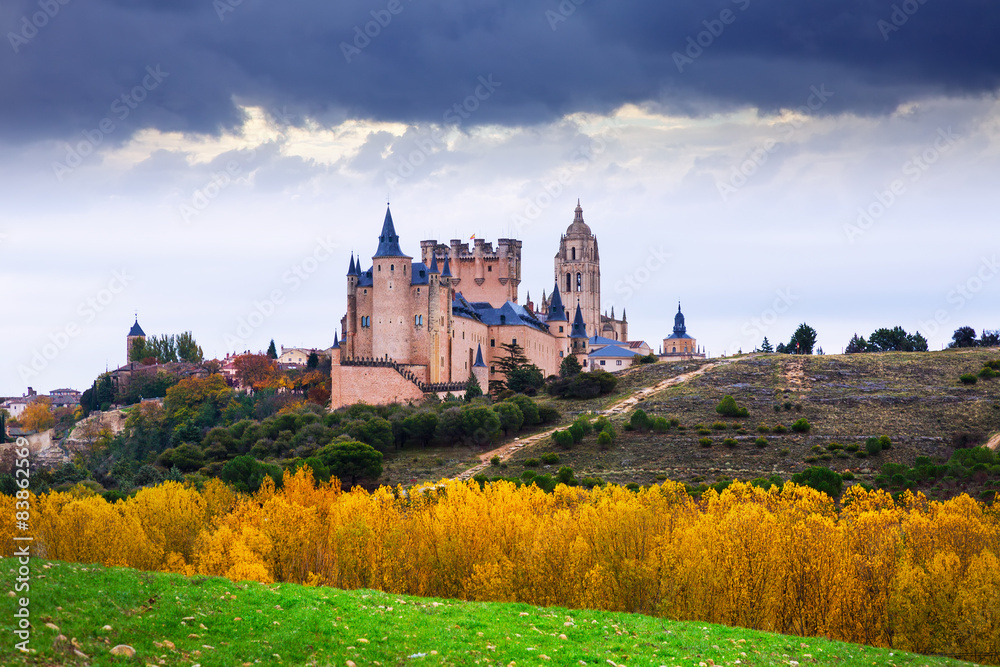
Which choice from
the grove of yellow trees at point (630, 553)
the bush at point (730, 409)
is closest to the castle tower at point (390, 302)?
the bush at point (730, 409)

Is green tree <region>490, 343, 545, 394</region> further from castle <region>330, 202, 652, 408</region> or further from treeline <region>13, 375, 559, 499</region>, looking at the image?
treeline <region>13, 375, 559, 499</region>

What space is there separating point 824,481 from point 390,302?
40172 millimetres

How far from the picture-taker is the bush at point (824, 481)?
48375 millimetres

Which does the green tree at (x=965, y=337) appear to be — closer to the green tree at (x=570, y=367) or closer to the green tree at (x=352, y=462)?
the green tree at (x=570, y=367)

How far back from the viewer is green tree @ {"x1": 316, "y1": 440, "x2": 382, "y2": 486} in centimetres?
5747

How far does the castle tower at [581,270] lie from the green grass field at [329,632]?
107 m

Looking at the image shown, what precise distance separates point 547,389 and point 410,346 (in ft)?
39.1

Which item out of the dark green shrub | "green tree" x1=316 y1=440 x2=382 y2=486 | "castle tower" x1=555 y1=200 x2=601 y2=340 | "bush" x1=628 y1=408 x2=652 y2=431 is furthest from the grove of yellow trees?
"castle tower" x1=555 y1=200 x2=601 y2=340

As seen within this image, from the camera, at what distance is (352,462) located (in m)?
57.8

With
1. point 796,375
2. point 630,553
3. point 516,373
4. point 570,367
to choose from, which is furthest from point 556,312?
point 630,553

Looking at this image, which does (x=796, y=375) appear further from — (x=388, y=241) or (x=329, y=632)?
(x=329, y=632)

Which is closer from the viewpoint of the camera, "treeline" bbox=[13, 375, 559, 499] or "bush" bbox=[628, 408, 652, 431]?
"treeline" bbox=[13, 375, 559, 499]

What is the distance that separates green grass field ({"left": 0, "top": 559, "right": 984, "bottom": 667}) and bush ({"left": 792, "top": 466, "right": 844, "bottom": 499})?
964 inches

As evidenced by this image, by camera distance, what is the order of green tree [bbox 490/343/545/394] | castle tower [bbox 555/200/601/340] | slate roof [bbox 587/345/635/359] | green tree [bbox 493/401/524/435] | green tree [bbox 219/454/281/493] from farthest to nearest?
castle tower [bbox 555/200/601/340] < slate roof [bbox 587/345/635/359] < green tree [bbox 490/343/545/394] < green tree [bbox 493/401/524/435] < green tree [bbox 219/454/281/493]
